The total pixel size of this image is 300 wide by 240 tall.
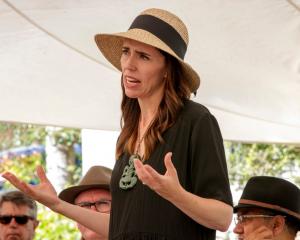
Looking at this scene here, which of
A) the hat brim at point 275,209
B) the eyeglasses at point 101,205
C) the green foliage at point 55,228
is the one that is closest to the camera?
the hat brim at point 275,209

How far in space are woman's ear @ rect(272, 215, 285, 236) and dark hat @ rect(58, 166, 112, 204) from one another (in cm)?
124

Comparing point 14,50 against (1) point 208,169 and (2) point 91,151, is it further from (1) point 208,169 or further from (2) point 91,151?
(1) point 208,169

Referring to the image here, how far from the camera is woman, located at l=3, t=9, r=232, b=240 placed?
2914mm

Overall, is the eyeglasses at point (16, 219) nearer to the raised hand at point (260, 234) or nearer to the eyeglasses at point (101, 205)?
the eyeglasses at point (101, 205)

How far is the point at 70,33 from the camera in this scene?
18.8 feet

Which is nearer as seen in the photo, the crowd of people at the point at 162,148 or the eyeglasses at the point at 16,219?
the crowd of people at the point at 162,148

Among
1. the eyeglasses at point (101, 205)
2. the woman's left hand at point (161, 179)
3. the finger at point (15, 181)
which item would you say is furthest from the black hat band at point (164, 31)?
the eyeglasses at point (101, 205)

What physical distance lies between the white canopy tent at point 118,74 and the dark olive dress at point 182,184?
1.74m

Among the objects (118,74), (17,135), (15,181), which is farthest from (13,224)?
(17,135)

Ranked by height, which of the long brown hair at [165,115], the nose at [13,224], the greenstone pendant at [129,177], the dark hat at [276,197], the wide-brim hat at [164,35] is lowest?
the nose at [13,224]

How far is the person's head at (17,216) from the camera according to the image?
5.82m

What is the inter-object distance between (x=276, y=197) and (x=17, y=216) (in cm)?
201

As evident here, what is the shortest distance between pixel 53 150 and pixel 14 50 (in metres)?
9.89

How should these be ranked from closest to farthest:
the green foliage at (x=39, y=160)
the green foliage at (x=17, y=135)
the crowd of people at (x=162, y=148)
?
the crowd of people at (x=162, y=148)
the green foliage at (x=39, y=160)
the green foliage at (x=17, y=135)
